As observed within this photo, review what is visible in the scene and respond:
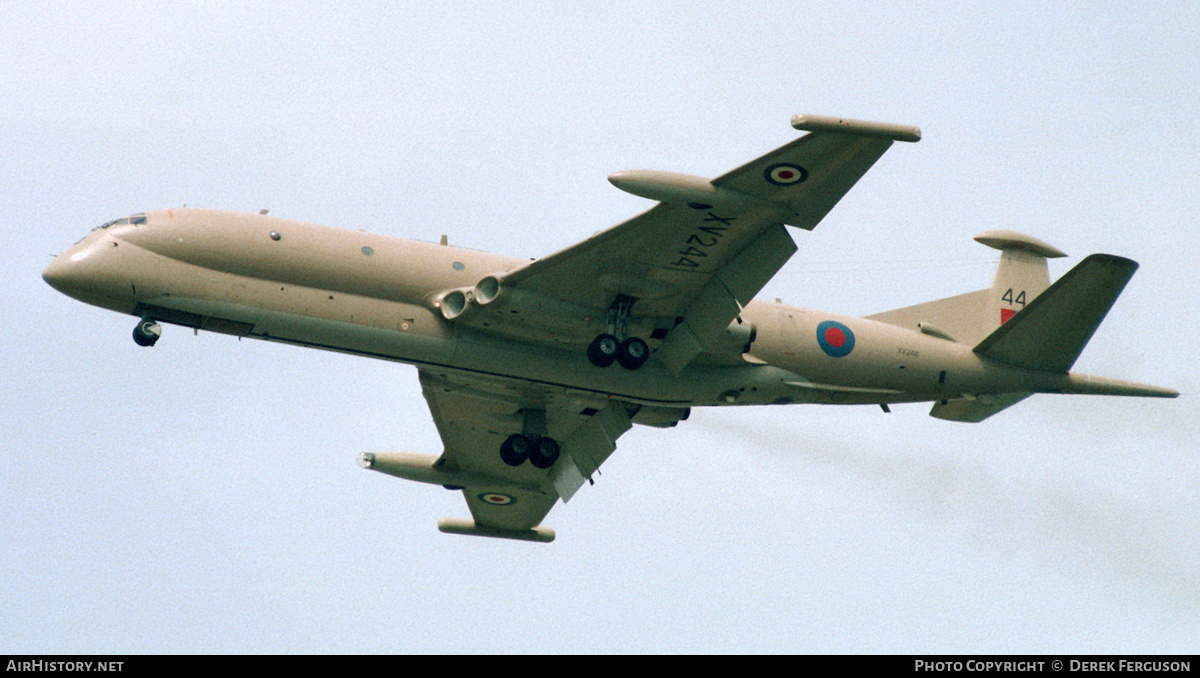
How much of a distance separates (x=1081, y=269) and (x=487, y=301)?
1309cm

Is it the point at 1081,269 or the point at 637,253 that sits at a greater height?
the point at 1081,269

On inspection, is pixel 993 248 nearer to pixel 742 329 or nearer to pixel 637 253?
pixel 742 329

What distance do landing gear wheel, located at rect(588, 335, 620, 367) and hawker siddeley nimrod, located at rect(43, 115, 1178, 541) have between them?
0.14 feet

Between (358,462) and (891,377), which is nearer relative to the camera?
(891,377)

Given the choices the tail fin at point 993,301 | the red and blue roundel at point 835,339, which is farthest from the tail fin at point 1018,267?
the red and blue roundel at point 835,339

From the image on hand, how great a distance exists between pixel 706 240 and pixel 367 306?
7.01 m

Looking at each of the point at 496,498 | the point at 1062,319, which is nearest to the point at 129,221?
the point at 496,498

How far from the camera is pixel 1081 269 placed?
98.0 feet

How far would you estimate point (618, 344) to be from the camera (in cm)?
2828

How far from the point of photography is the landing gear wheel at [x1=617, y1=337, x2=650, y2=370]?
28.3 metres

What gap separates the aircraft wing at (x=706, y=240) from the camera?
968 inches

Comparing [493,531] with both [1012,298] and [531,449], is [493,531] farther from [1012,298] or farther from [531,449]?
[1012,298]
